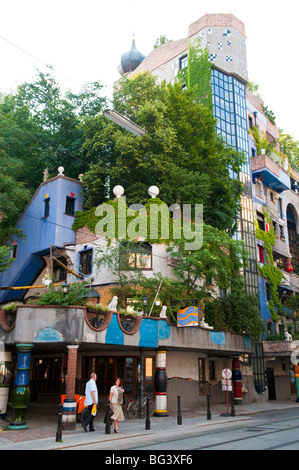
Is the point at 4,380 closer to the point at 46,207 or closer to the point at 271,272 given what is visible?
the point at 46,207

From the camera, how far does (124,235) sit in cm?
2370

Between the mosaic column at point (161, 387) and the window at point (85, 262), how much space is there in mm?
8175

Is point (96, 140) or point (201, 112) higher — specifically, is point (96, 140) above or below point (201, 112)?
below

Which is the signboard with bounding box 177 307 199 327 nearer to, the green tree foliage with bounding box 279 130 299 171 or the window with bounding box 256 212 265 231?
the window with bounding box 256 212 265 231

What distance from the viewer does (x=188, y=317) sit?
795 inches

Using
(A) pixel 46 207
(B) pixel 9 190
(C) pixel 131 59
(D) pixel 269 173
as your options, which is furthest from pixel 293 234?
→ (B) pixel 9 190

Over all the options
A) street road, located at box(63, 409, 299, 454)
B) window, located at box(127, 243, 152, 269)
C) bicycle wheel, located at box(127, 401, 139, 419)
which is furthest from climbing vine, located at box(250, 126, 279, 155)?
street road, located at box(63, 409, 299, 454)

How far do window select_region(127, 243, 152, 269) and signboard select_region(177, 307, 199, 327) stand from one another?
13.2 feet

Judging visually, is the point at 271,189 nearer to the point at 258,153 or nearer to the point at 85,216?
the point at 258,153

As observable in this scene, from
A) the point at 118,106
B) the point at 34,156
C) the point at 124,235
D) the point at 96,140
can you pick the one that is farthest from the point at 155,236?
the point at 34,156

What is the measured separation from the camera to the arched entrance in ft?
155

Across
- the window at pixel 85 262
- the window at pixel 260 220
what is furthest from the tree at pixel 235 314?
the window at pixel 260 220

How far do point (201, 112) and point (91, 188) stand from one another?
11.0 meters

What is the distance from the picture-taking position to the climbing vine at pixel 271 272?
119ft
